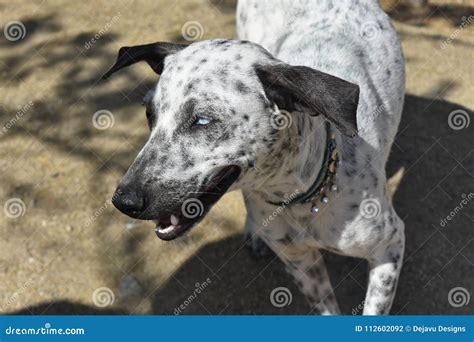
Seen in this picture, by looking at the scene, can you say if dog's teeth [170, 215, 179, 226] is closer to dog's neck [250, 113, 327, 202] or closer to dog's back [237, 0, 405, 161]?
dog's neck [250, 113, 327, 202]

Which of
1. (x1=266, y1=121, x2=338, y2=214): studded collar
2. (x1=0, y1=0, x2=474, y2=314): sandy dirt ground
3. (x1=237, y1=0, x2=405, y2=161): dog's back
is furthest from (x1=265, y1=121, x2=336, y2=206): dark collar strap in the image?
(x1=0, y1=0, x2=474, y2=314): sandy dirt ground

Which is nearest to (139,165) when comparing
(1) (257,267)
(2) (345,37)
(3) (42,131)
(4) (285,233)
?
(4) (285,233)

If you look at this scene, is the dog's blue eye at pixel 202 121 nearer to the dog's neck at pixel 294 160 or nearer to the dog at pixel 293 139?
the dog at pixel 293 139

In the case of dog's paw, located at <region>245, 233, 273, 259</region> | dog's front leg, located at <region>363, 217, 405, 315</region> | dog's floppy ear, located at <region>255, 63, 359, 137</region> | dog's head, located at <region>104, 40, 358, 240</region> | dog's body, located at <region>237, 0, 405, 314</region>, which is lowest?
dog's paw, located at <region>245, 233, 273, 259</region>

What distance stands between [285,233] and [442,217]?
5.27ft

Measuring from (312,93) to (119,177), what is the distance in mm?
2726

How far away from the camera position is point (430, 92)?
565 cm

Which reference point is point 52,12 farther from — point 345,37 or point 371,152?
point 371,152

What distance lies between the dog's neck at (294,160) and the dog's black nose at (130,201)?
0.54 m

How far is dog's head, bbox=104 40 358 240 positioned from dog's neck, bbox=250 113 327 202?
7 cm

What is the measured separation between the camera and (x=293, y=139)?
123 inches

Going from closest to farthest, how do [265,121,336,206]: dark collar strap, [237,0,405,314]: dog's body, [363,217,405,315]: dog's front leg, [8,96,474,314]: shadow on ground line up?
[265,121,336,206]: dark collar strap, [237,0,405,314]: dog's body, [363,217,405,315]: dog's front leg, [8,96,474,314]: shadow on ground

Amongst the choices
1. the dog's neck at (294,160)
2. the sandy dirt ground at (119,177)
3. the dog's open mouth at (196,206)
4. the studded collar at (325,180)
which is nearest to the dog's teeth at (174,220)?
the dog's open mouth at (196,206)

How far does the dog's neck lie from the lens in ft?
10.3
